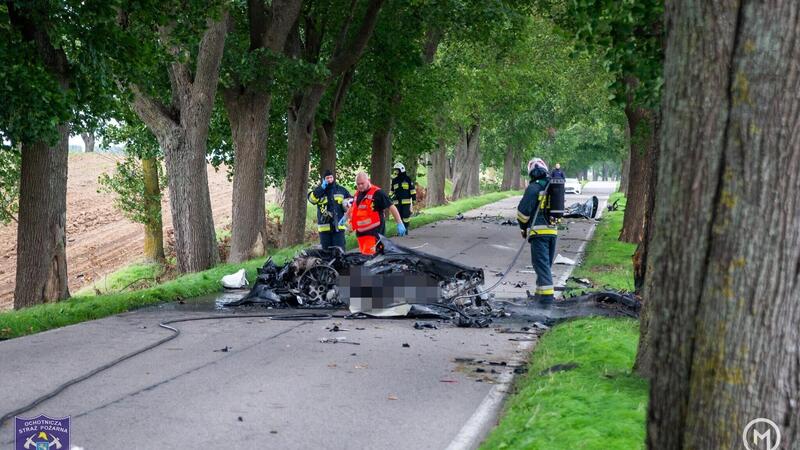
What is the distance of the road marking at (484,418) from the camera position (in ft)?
21.4

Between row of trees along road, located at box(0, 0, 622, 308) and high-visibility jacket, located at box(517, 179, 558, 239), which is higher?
row of trees along road, located at box(0, 0, 622, 308)

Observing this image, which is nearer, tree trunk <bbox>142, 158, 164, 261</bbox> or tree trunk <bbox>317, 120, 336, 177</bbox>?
tree trunk <bbox>317, 120, 336, 177</bbox>

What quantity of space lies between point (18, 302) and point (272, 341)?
554 centimetres

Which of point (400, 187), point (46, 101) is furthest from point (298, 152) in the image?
point (46, 101)

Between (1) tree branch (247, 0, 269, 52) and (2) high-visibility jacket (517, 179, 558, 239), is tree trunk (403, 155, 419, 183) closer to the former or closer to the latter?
(1) tree branch (247, 0, 269, 52)

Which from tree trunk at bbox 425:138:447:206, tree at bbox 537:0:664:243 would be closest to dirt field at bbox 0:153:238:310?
tree trunk at bbox 425:138:447:206

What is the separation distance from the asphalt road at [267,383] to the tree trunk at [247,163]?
27.1 ft

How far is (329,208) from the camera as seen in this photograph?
17.4 m

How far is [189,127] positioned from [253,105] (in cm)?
274

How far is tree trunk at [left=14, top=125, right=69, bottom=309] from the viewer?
44.5 ft

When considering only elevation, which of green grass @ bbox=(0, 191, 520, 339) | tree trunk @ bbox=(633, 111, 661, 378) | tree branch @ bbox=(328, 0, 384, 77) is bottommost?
green grass @ bbox=(0, 191, 520, 339)

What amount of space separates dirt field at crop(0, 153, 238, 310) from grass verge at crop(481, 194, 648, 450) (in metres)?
21.4

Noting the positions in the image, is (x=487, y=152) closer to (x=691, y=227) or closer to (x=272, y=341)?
(x=272, y=341)

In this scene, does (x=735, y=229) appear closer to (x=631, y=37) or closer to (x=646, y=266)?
(x=631, y=37)
